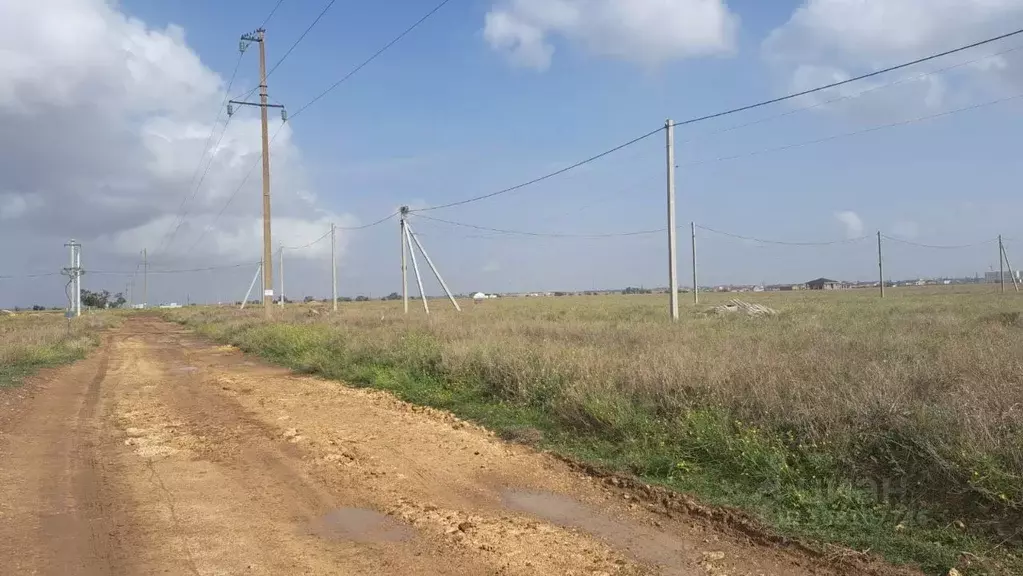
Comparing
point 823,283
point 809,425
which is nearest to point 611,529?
point 809,425

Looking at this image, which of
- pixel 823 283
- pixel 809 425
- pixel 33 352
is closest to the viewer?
pixel 809 425

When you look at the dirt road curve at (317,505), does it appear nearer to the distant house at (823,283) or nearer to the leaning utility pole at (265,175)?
the leaning utility pole at (265,175)

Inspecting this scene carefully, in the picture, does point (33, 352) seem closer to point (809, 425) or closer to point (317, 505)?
point (317, 505)

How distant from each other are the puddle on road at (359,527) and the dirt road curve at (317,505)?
0.02 meters

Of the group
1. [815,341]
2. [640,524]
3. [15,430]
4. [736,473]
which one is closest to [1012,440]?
[736,473]

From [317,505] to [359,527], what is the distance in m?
0.76

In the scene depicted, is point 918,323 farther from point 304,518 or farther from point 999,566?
point 304,518

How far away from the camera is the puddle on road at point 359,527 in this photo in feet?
16.8

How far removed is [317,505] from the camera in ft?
19.4

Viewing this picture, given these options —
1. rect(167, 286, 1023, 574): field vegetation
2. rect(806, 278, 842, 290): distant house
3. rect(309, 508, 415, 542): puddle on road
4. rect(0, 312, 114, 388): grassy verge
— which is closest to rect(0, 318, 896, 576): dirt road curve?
rect(309, 508, 415, 542): puddle on road

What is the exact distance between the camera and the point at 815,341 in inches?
475

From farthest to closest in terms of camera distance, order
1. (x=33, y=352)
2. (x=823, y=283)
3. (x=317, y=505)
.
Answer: (x=823, y=283) → (x=33, y=352) → (x=317, y=505)

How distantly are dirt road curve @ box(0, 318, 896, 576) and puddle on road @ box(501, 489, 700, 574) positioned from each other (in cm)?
2

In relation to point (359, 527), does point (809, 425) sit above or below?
above
